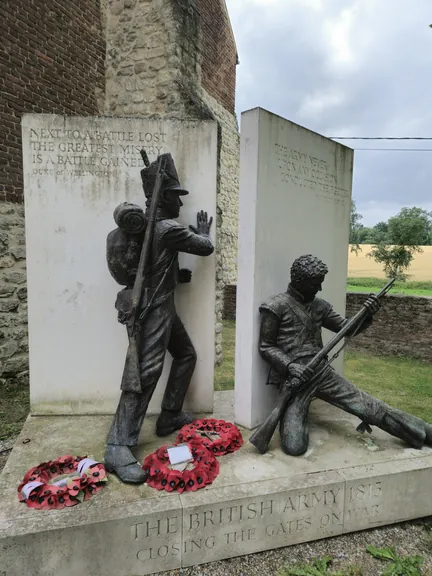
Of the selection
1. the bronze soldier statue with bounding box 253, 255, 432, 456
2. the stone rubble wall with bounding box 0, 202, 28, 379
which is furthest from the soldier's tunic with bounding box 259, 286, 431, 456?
the stone rubble wall with bounding box 0, 202, 28, 379

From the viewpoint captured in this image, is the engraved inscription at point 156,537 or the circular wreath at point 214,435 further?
the circular wreath at point 214,435

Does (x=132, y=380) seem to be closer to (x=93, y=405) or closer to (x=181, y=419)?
(x=181, y=419)

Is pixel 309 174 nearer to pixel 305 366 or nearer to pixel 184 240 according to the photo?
pixel 184 240

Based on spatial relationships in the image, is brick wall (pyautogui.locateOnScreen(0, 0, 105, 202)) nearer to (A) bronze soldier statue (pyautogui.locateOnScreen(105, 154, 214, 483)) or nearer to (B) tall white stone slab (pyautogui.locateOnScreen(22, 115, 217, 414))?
(B) tall white stone slab (pyautogui.locateOnScreen(22, 115, 217, 414))

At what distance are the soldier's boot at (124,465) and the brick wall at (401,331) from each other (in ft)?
24.9

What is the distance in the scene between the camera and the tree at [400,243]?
47.5 ft

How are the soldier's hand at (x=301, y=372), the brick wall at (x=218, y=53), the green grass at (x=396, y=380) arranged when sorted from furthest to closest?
1. the brick wall at (x=218, y=53)
2. the green grass at (x=396, y=380)
3. the soldier's hand at (x=301, y=372)

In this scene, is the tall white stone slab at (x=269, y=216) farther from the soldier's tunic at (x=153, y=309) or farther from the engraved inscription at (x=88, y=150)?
the engraved inscription at (x=88, y=150)

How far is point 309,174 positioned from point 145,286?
2047mm

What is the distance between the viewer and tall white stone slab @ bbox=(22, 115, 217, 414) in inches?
147

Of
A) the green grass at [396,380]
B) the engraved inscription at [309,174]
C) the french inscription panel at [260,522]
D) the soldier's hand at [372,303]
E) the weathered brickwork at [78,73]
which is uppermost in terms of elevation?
the weathered brickwork at [78,73]

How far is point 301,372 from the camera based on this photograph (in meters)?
2.98

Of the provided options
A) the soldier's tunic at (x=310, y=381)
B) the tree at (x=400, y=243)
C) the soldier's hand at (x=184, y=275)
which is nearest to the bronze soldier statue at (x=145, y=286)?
the soldier's hand at (x=184, y=275)

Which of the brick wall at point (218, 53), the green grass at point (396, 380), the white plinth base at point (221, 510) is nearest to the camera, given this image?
the white plinth base at point (221, 510)
